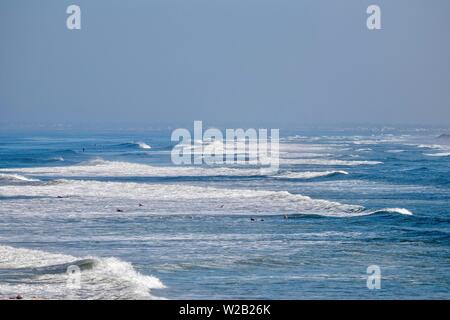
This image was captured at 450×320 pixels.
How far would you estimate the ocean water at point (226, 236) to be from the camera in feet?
54.9

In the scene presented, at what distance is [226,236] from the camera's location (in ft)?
75.6

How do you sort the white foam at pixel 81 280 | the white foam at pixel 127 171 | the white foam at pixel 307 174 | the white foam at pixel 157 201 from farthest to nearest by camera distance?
the white foam at pixel 127 171, the white foam at pixel 307 174, the white foam at pixel 157 201, the white foam at pixel 81 280

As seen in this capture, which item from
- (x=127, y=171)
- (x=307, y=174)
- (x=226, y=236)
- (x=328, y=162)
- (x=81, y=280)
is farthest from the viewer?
(x=328, y=162)

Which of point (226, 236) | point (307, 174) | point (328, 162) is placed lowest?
point (328, 162)

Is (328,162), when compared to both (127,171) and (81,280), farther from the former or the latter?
(81,280)

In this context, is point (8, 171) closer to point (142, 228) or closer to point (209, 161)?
point (209, 161)

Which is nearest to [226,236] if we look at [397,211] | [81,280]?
[81,280]

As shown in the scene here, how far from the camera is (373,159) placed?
6166 centimetres

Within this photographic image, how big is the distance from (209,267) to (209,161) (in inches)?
1693

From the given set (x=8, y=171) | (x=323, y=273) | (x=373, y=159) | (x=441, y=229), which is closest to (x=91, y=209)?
(x=441, y=229)

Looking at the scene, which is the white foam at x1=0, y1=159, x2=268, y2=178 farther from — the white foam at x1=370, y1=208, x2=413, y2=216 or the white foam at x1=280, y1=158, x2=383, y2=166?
the white foam at x1=370, y1=208, x2=413, y2=216

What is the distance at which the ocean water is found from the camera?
16.7 meters

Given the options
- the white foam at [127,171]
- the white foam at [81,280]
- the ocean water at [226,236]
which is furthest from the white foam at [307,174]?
the white foam at [81,280]

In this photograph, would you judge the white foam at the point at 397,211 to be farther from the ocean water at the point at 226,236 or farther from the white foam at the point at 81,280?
the white foam at the point at 81,280
